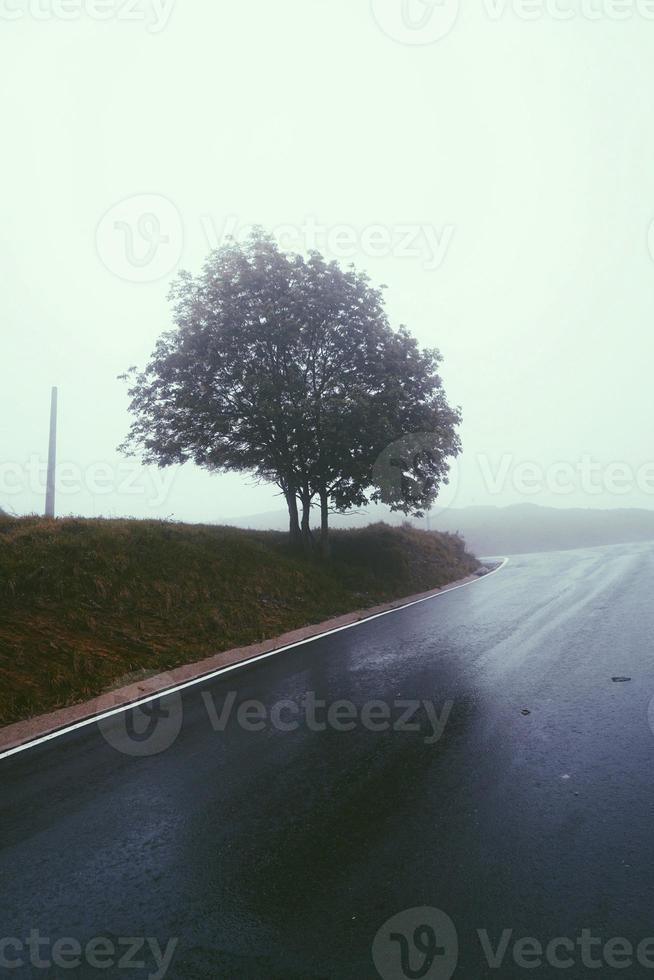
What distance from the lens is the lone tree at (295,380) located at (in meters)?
20.3

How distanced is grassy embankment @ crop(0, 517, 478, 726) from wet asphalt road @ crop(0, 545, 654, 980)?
2404 millimetres

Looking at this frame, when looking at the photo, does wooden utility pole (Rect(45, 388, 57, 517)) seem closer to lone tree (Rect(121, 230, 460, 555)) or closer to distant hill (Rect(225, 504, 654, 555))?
lone tree (Rect(121, 230, 460, 555))

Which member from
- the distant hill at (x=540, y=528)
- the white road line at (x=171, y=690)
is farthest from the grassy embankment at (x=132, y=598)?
the distant hill at (x=540, y=528)

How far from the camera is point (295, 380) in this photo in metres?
20.3

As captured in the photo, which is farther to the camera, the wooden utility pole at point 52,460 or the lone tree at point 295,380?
the wooden utility pole at point 52,460

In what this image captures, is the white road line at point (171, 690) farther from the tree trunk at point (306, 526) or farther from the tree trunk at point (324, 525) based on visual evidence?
the tree trunk at point (306, 526)

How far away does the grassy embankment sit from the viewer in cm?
952

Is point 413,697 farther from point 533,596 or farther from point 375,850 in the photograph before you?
point 533,596

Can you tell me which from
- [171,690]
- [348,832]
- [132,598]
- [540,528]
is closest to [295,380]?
[132,598]

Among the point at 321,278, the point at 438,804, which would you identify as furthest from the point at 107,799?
the point at 321,278

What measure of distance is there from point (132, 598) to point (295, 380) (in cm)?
1017

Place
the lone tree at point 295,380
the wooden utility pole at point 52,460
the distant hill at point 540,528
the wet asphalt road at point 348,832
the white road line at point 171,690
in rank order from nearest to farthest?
the wet asphalt road at point 348,832 → the white road line at point 171,690 → the lone tree at point 295,380 → the wooden utility pole at point 52,460 → the distant hill at point 540,528

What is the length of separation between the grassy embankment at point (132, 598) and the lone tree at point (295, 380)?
346 centimetres

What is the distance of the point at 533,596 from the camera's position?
55.4 feet
